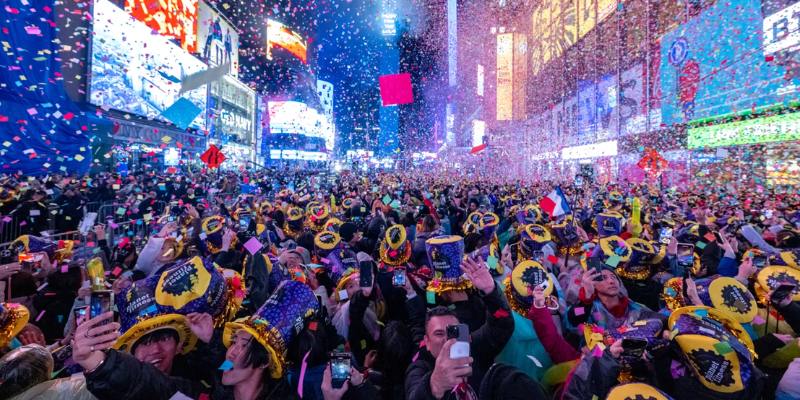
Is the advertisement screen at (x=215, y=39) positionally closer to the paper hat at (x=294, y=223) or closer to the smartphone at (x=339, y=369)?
the paper hat at (x=294, y=223)

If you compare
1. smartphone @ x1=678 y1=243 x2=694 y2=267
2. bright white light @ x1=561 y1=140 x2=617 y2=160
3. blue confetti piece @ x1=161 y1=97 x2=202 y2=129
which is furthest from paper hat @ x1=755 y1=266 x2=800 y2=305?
bright white light @ x1=561 y1=140 x2=617 y2=160

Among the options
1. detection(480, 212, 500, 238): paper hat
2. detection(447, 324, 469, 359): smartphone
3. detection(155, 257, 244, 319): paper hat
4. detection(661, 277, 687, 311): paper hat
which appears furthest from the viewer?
detection(480, 212, 500, 238): paper hat

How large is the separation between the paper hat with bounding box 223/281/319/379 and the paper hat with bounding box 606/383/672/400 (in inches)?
68.9

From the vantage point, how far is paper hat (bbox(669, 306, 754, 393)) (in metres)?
1.94

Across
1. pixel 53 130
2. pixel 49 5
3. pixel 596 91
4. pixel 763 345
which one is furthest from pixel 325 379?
pixel 596 91

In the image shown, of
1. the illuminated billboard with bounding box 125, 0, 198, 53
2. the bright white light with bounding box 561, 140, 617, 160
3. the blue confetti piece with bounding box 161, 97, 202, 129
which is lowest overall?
the blue confetti piece with bounding box 161, 97, 202, 129

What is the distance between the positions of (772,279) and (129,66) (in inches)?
1180

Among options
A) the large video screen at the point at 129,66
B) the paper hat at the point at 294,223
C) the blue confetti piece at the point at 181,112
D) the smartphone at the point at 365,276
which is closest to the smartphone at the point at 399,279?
the smartphone at the point at 365,276

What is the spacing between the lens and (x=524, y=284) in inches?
135

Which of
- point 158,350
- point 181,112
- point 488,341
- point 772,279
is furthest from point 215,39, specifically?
point 772,279

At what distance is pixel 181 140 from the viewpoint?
116ft

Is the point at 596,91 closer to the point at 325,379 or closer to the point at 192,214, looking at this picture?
the point at 192,214

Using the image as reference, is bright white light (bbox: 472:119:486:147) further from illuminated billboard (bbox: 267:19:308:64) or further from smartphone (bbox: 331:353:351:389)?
smartphone (bbox: 331:353:351:389)

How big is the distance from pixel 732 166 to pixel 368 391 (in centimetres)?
2413
